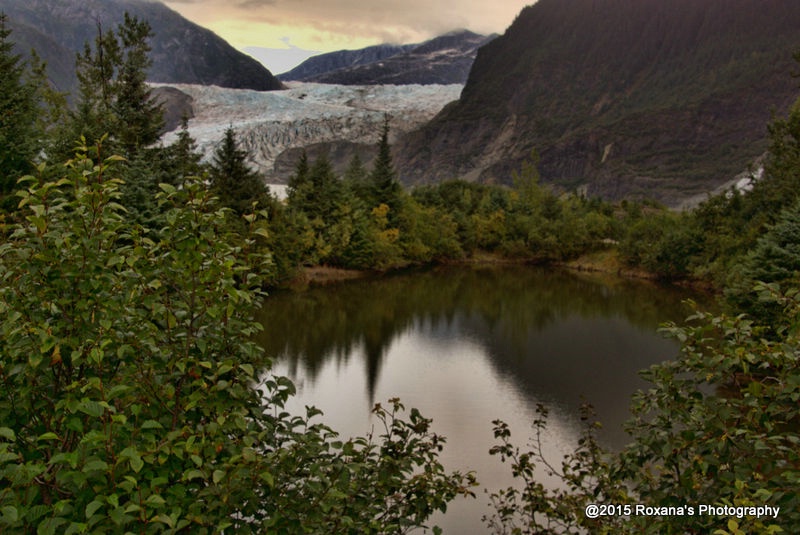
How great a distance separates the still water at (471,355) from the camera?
608 inches

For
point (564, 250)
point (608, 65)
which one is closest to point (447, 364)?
point (564, 250)

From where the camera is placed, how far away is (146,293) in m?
3.78

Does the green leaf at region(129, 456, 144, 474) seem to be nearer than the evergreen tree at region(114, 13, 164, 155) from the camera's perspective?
Yes

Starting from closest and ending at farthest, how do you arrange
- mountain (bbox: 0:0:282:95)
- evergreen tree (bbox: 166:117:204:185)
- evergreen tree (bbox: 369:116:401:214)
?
evergreen tree (bbox: 166:117:204:185)
evergreen tree (bbox: 369:116:401:214)
mountain (bbox: 0:0:282:95)

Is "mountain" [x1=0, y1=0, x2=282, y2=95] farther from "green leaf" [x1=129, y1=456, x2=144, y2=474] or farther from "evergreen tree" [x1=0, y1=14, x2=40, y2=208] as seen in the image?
"green leaf" [x1=129, y1=456, x2=144, y2=474]

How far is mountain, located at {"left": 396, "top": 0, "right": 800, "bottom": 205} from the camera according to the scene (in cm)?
10425

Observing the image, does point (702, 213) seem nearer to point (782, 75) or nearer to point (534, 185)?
point (534, 185)

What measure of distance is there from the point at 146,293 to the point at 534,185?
69730mm

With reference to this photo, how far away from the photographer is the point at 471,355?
78.6 ft

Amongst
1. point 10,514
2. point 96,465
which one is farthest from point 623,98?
point 10,514

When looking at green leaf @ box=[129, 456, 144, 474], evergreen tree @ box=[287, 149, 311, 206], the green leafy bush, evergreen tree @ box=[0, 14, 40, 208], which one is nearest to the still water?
evergreen tree @ box=[287, 149, 311, 206]

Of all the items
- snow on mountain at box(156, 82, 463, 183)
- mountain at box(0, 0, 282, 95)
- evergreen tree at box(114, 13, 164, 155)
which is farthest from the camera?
mountain at box(0, 0, 282, 95)

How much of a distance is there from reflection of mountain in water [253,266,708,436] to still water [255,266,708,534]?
0.07 meters

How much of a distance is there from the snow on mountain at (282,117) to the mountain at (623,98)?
25839mm
